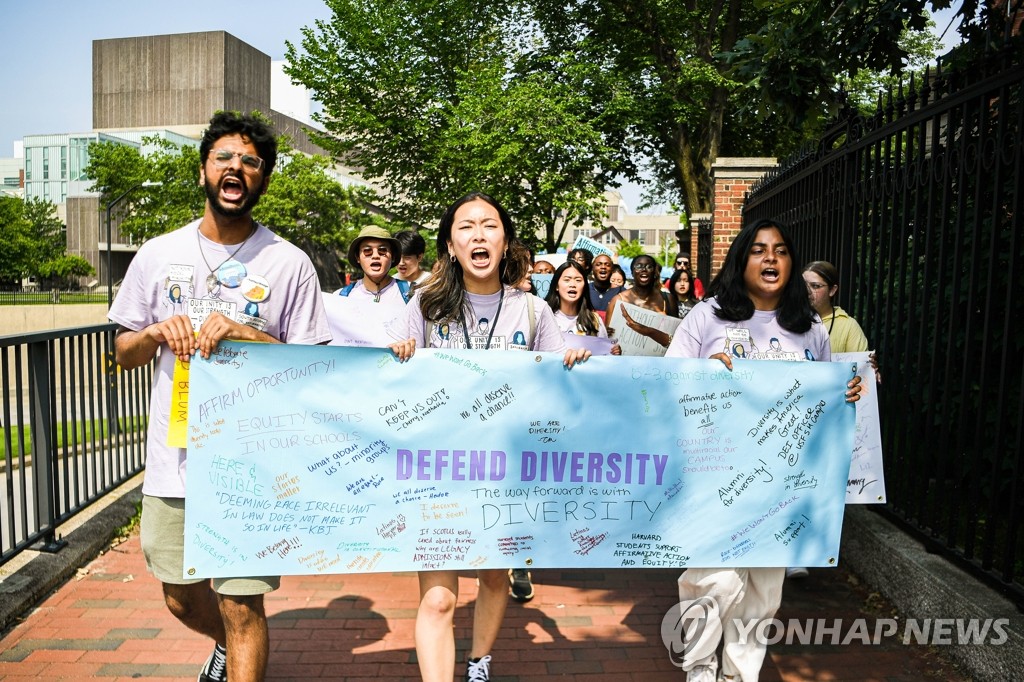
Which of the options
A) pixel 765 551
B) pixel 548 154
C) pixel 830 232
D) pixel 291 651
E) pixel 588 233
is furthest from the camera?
pixel 588 233

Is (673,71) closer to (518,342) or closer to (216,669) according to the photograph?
(518,342)

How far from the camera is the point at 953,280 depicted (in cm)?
461

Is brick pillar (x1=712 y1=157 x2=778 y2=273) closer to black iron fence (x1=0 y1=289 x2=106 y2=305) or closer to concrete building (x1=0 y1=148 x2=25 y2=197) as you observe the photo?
black iron fence (x1=0 y1=289 x2=106 y2=305)

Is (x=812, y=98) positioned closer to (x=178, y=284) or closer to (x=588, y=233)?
(x=178, y=284)

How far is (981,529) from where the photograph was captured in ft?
18.9

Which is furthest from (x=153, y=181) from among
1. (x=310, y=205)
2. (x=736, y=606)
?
(x=736, y=606)

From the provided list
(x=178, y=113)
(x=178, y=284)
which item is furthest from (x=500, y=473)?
(x=178, y=113)

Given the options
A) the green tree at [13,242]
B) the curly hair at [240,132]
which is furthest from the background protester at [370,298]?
the green tree at [13,242]

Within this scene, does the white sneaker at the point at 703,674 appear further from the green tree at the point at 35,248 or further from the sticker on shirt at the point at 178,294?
the green tree at the point at 35,248

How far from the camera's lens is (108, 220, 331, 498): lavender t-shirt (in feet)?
10.4

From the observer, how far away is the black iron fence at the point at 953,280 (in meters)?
4.17

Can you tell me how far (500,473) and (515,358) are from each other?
0.44 metres

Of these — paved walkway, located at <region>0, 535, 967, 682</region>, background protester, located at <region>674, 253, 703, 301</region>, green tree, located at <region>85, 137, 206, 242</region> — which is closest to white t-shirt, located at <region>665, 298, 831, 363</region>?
paved walkway, located at <region>0, 535, 967, 682</region>

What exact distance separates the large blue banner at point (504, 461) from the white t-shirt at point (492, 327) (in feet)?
0.70
